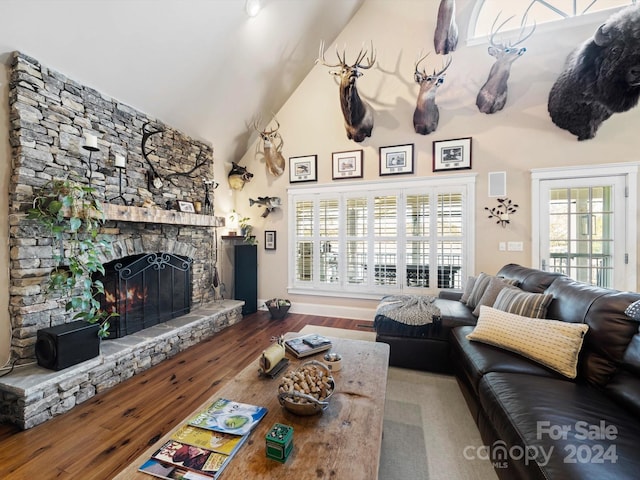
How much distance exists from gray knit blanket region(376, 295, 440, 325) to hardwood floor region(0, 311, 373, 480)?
1.56 meters

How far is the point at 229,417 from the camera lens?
119cm

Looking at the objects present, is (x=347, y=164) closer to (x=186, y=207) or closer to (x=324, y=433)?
(x=186, y=207)

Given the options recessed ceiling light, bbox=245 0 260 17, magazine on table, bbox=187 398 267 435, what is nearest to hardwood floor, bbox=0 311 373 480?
magazine on table, bbox=187 398 267 435

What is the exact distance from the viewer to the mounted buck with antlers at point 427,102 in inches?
137

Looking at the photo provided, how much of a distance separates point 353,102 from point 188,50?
2043mm

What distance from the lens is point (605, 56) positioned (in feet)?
8.84

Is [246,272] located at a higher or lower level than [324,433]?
higher

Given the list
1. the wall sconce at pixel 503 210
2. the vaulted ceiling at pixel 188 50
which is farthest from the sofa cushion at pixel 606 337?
the vaulted ceiling at pixel 188 50

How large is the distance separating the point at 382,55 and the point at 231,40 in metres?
2.23

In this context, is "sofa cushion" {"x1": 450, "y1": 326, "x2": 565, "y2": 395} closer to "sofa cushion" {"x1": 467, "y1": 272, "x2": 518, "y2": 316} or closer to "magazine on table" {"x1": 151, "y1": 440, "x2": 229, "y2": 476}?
"sofa cushion" {"x1": 467, "y1": 272, "x2": 518, "y2": 316}

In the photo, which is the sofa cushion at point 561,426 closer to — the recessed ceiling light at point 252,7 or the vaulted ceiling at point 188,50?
the vaulted ceiling at point 188,50

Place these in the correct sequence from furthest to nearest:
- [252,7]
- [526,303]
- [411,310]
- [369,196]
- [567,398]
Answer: [369,196], [252,7], [411,310], [526,303], [567,398]

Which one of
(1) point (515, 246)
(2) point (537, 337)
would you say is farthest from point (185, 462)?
(1) point (515, 246)

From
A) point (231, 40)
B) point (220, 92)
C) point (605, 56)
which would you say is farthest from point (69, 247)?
point (605, 56)
